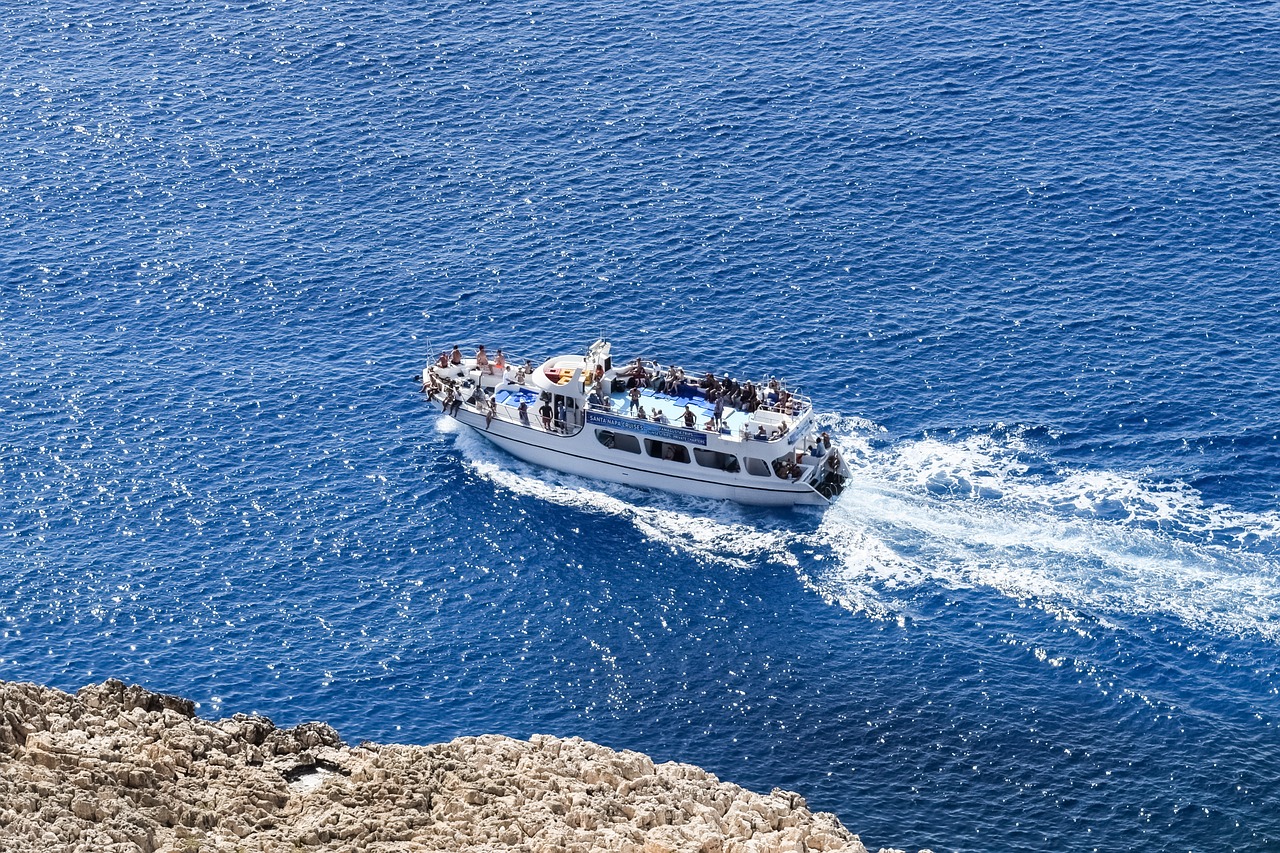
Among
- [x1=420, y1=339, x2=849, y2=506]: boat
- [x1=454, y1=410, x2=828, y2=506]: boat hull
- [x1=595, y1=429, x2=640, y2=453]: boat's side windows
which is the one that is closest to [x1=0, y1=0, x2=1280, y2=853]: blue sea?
[x1=454, y1=410, x2=828, y2=506]: boat hull

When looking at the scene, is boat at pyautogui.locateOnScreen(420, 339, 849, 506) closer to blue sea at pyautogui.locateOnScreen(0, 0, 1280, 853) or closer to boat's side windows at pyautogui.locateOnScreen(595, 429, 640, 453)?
boat's side windows at pyautogui.locateOnScreen(595, 429, 640, 453)

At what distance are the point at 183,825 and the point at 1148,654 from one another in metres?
50.7

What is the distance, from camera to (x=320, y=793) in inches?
3157

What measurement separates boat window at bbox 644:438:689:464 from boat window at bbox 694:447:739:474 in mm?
731

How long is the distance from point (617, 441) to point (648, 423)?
296 cm

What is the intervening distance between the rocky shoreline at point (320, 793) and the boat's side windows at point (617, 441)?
118 ft

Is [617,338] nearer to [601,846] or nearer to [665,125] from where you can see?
[665,125]

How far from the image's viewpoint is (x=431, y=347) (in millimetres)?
135000

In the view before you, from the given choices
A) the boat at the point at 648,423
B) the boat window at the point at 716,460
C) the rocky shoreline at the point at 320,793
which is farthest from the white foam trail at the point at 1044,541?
the rocky shoreline at the point at 320,793

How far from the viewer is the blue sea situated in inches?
4008

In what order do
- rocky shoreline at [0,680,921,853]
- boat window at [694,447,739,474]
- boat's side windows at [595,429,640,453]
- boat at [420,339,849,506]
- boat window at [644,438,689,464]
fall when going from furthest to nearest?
boat's side windows at [595,429,640,453] < boat window at [644,438,689,464] < boat window at [694,447,739,474] < boat at [420,339,849,506] < rocky shoreline at [0,680,921,853]

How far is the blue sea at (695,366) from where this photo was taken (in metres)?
102

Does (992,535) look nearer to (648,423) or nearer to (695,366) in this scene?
(648,423)

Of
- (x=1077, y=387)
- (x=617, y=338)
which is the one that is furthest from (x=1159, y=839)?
(x=617, y=338)
